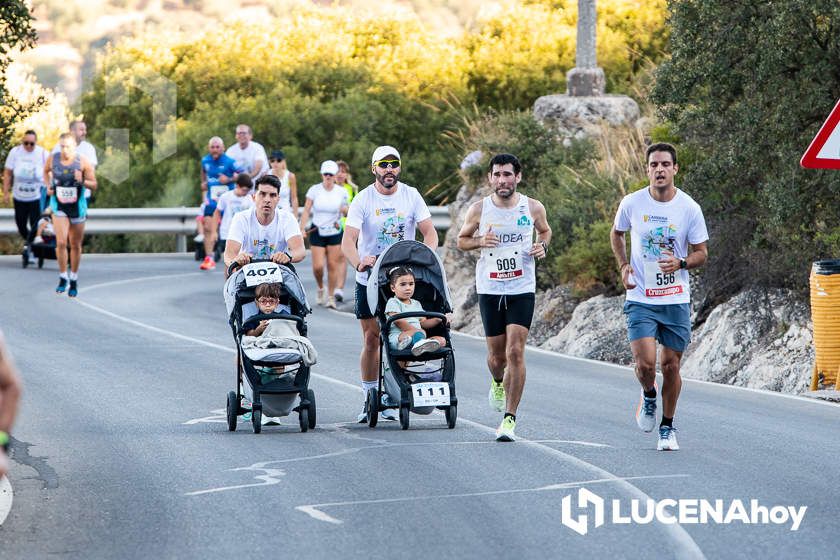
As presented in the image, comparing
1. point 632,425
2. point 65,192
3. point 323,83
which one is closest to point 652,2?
point 323,83

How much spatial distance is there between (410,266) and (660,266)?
2.12 meters

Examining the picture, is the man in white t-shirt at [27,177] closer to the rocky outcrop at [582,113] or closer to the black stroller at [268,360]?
the rocky outcrop at [582,113]

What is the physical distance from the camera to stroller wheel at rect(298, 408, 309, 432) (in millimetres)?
12555

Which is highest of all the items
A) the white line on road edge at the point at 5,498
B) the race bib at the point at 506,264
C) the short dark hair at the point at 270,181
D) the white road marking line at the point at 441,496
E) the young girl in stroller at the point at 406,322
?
the short dark hair at the point at 270,181

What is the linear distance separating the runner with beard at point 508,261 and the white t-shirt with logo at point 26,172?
16.8m

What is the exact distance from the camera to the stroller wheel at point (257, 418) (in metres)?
12.4

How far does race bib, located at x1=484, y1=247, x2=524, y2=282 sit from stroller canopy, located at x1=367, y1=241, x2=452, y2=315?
0.62 metres

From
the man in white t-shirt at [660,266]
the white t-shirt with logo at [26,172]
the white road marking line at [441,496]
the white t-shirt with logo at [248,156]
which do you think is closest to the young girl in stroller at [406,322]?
the man in white t-shirt at [660,266]

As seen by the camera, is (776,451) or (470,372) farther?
(470,372)

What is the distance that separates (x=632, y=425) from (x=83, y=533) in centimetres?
546

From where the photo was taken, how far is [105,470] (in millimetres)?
10906

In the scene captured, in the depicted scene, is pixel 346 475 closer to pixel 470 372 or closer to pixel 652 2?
pixel 470 372

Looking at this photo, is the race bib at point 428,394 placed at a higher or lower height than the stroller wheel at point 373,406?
higher

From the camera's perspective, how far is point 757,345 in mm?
18578
